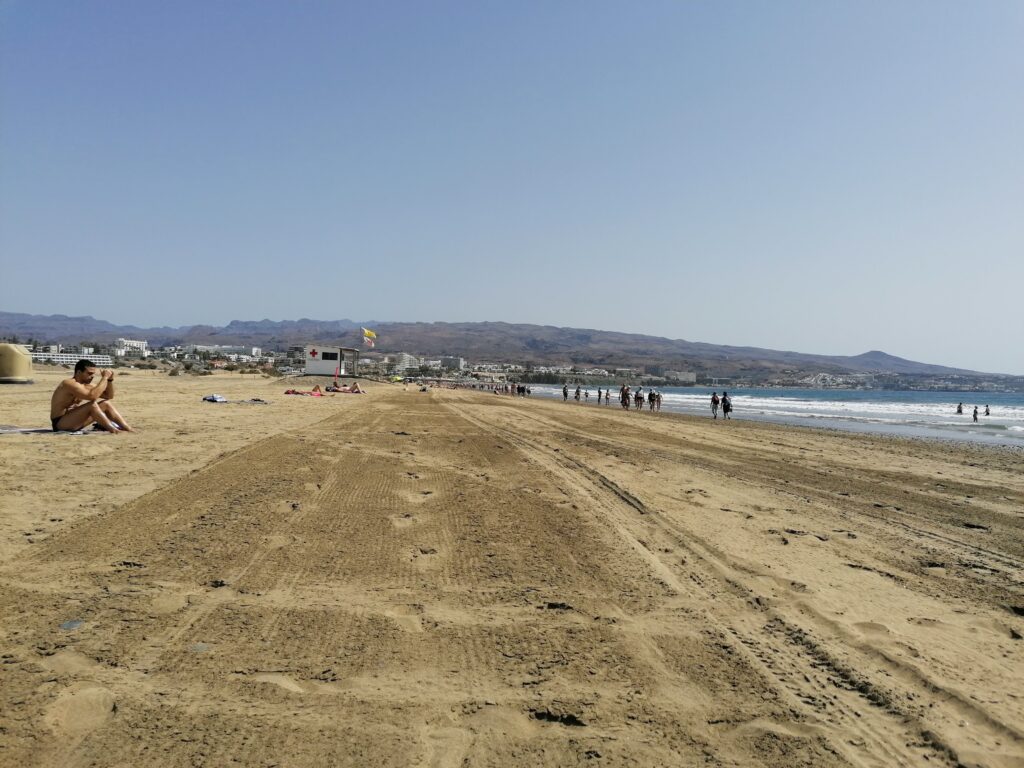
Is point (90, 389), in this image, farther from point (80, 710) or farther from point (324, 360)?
point (324, 360)

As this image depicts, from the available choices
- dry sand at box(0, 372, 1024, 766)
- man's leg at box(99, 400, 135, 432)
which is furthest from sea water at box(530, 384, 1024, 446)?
man's leg at box(99, 400, 135, 432)

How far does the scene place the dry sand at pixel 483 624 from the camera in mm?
2559

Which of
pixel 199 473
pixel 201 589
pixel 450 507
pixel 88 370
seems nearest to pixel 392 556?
pixel 201 589

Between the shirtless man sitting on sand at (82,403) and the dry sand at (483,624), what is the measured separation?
3361 mm

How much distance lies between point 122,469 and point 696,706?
312 inches

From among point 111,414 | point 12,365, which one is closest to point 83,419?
point 111,414

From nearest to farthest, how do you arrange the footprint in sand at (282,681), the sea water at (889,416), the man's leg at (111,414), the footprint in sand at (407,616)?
the footprint in sand at (282,681) → the footprint in sand at (407,616) → the man's leg at (111,414) → the sea water at (889,416)

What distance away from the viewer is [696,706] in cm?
287

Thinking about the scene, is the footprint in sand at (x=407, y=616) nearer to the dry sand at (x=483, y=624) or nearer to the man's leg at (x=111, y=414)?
the dry sand at (x=483, y=624)

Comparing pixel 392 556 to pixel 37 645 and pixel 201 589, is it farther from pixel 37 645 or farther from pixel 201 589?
pixel 37 645

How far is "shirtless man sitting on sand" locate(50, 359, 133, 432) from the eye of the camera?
10.7 metres

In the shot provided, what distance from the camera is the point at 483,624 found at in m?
3.67

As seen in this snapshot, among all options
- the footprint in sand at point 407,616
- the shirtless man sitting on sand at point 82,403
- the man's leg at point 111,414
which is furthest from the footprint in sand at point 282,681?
the man's leg at point 111,414

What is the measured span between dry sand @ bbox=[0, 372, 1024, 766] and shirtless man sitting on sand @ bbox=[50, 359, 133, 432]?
336cm
